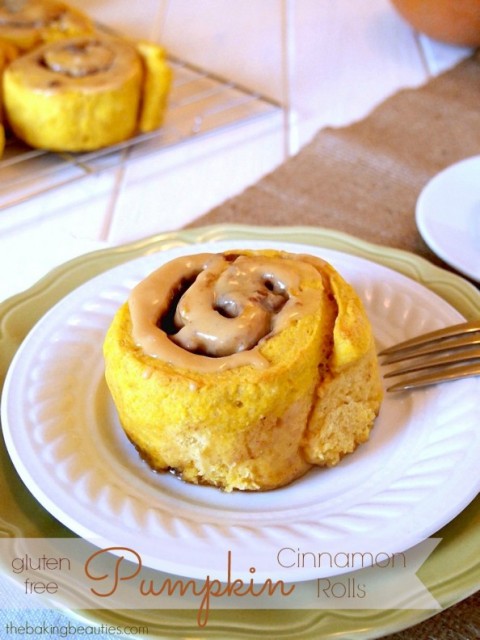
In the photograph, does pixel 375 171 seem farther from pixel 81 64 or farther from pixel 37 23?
pixel 37 23

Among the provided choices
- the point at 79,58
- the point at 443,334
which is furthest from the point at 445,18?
the point at 443,334

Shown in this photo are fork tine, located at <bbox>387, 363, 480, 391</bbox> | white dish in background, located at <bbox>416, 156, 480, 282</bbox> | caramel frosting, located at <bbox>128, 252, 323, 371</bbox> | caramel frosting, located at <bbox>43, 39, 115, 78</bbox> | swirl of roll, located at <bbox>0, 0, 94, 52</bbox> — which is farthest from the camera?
swirl of roll, located at <bbox>0, 0, 94, 52</bbox>

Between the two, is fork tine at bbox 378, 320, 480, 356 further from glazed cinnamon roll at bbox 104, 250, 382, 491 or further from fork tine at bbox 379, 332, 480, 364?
glazed cinnamon roll at bbox 104, 250, 382, 491

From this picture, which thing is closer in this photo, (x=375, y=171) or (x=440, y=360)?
(x=440, y=360)

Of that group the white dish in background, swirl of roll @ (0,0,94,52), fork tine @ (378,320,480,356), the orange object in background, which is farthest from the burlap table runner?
swirl of roll @ (0,0,94,52)

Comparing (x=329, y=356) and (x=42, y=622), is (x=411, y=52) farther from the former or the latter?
(x=42, y=622)

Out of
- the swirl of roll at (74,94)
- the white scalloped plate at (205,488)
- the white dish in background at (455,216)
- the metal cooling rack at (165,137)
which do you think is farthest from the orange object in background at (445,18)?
the white scalloped plate at (205,488)

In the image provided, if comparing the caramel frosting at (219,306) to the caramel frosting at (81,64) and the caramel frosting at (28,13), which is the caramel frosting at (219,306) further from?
the caramel frosting at (28,13)
